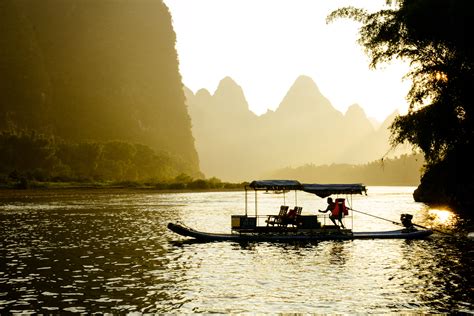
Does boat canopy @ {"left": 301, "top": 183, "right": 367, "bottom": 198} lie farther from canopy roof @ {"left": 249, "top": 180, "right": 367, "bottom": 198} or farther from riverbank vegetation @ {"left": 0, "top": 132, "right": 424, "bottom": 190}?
riverbank vegetation @ {"left": 0, "top": 132, "right": 424, "bottom": 190}

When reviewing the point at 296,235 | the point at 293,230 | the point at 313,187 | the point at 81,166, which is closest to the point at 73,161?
the point at 81,166

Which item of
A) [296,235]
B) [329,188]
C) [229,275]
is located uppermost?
[329,188]

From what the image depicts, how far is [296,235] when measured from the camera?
35.8 meters

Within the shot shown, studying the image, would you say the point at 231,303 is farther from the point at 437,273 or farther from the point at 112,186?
the point at 112,186

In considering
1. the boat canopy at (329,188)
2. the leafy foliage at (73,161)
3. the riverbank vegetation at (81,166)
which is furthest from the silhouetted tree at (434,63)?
the leafy foliage at (73,161)

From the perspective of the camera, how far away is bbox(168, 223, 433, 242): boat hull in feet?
117

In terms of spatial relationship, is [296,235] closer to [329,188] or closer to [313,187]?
[313,187]

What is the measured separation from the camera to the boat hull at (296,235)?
35750mm

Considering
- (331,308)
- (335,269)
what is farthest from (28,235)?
(331,308)

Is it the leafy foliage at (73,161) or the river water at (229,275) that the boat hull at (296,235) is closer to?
the river water at (229,275)

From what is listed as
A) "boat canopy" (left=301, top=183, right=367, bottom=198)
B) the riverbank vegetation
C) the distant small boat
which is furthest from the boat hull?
the riverbank vegetation

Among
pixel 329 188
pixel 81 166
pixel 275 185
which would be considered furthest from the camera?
pixel 81 166

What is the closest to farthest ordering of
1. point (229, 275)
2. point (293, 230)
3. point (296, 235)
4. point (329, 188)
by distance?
1. point (229, 275)
2. point (296, 235)
3. point (293, 230)
4. point (329, 188)

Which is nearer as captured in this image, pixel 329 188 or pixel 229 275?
pixel 229 275
